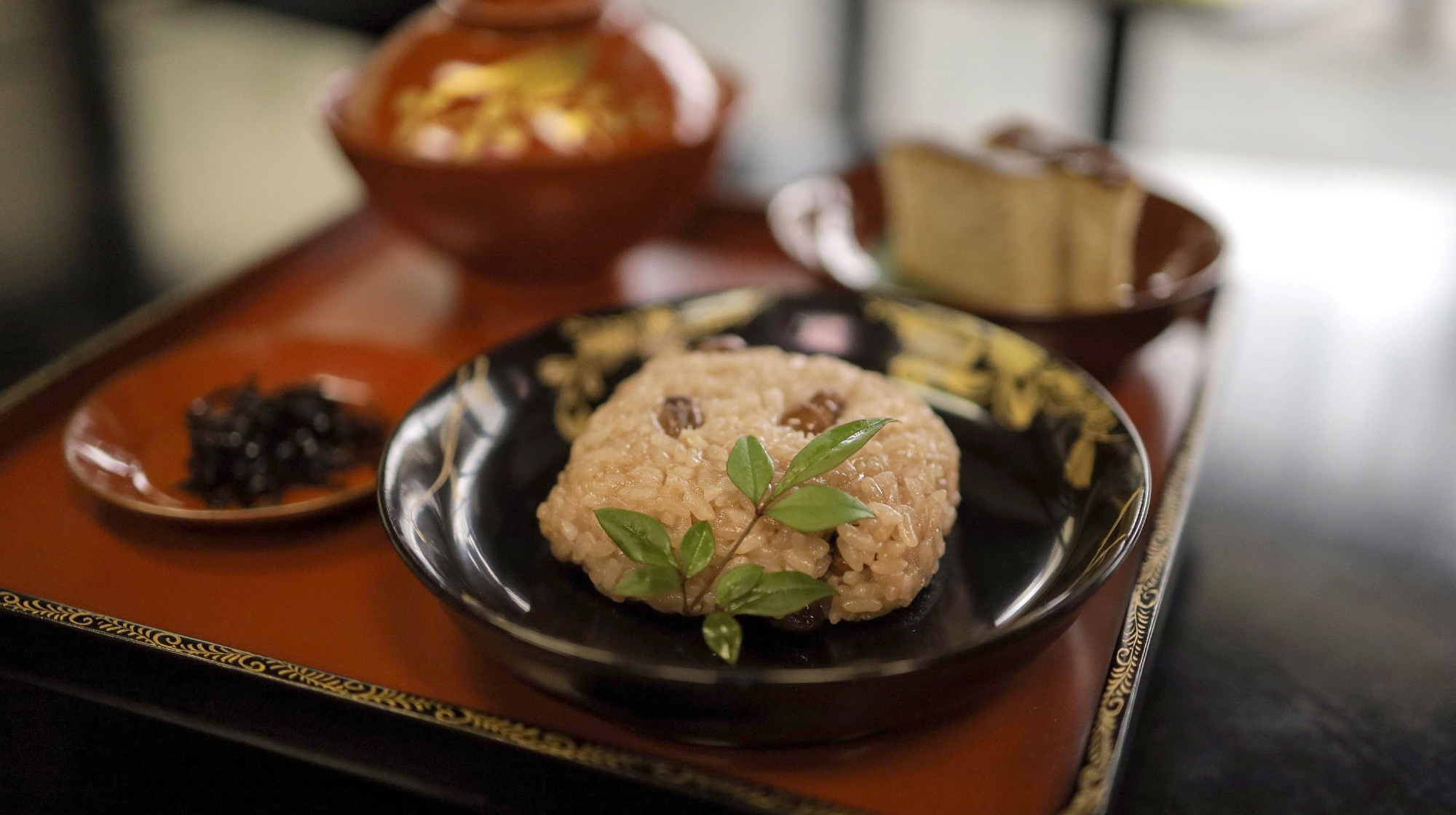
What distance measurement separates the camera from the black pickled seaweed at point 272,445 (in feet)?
4.09

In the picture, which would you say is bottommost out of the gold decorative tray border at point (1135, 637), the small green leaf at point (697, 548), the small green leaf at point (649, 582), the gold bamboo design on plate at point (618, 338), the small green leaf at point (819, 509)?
the gold decorative tray border at point (1135, 637)

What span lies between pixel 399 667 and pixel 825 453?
43 centimetres

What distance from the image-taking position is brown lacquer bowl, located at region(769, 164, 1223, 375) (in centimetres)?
140

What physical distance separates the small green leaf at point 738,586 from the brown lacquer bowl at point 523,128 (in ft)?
2.41

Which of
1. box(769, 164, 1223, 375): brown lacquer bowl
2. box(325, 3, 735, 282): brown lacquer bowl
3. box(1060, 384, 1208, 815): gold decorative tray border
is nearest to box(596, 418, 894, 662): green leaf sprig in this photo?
box(1060, 384, 1208, 815): gold decorative tray border

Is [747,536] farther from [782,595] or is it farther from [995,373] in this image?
[995,373]

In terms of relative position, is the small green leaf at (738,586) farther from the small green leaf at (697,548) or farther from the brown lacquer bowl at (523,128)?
the brown lacquer bowl at (523,128)

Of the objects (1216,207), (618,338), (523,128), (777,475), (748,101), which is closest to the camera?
(777,475)

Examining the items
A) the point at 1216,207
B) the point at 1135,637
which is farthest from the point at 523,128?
the point at 1216,207

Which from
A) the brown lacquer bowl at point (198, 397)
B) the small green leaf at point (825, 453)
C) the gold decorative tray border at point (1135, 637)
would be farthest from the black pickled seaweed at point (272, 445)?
the gold decorative tray border at point (1135, 637)

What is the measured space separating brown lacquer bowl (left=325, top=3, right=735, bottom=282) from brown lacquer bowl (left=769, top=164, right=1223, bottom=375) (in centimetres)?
19

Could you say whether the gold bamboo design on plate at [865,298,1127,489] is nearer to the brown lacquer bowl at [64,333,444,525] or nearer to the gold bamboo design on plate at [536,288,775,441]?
the gold bamboo design on plate at [536,288,775,441]

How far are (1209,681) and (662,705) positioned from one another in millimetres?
651

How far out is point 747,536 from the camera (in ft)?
3.30
